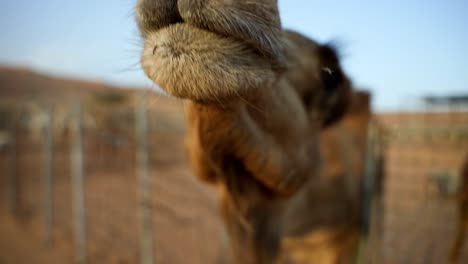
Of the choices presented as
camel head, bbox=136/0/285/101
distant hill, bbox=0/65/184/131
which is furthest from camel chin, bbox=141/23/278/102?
distant hill, bbox=0/65/184/131

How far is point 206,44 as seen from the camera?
3.08 ft

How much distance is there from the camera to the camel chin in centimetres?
94

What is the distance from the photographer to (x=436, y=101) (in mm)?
20656

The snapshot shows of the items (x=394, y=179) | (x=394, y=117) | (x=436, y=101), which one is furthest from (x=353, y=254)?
(x=394, y=117)

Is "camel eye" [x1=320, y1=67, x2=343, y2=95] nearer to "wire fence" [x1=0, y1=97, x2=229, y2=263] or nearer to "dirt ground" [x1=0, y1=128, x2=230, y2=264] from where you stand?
"wire fence" [x1=0, y1=97, x2=229, y2=263]

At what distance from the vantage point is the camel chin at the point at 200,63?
0.94m

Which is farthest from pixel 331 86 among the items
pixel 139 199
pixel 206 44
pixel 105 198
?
pixel 105 198

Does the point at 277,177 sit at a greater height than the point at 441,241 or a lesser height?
greater

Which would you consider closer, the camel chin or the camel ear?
the camel chin

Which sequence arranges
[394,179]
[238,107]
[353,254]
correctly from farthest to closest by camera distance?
[394,179], [353,254], [238,107]

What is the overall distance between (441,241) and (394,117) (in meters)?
25.6

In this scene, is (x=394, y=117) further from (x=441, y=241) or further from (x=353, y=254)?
(x=353, y=254)

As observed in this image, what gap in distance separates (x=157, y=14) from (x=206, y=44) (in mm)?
180

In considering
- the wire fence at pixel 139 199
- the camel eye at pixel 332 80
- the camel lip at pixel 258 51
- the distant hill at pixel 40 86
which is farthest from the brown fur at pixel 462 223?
the distant hill at pixel 40 86
